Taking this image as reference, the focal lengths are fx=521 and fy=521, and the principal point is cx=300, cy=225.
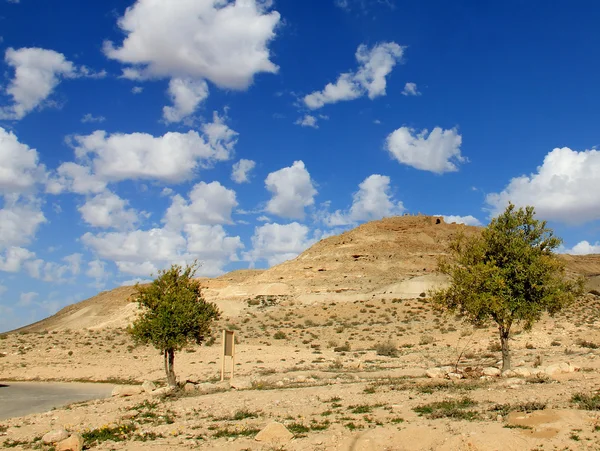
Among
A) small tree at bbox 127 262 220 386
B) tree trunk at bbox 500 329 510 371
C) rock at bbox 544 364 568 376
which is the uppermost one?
small tree at bbox 127 262 220 386

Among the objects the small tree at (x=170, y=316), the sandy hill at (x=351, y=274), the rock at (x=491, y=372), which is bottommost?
the rock at (x=491, y=372)

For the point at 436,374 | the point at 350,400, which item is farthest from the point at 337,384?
the point at 350,400

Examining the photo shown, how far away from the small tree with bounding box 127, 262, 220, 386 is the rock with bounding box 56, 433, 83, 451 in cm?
924

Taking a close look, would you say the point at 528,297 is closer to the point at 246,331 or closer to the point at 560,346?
the point at 560,346

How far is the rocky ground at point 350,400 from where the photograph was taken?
1018cm

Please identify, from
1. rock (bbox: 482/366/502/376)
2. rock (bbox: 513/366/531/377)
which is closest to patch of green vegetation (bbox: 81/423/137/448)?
rock (bbox: 482/366/502/376)

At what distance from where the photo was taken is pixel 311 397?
1593 cm

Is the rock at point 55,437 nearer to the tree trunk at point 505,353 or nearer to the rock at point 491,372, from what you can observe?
the rock at point 491,372

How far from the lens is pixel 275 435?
10789 millimetres

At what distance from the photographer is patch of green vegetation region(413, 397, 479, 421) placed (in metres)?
11.5

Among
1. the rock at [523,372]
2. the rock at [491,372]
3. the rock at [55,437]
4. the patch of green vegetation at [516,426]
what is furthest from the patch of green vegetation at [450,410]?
the rock at [55,437]

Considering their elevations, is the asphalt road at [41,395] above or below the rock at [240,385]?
below

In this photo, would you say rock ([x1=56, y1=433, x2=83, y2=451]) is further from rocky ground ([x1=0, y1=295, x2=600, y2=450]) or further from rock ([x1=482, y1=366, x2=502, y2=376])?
rock ([x1=482, y1=366, x2=502, y2=376])

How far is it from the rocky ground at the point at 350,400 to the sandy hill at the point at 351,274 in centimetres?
3417
